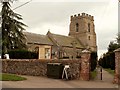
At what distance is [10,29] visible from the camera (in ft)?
118

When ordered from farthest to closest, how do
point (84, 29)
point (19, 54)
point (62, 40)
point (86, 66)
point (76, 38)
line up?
point (76, 38) → point (84, 29) → point (62, 40) → point (19, 54) → point (86, 66)

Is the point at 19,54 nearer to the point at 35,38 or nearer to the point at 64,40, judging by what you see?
the point at 35,38

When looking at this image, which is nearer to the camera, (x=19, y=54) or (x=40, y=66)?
(x=40, y=66)

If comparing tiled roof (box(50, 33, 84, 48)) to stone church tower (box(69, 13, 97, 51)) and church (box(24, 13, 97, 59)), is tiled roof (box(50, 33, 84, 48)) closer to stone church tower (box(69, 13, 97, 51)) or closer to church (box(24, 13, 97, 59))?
church (box(24, 13, 97, 59))

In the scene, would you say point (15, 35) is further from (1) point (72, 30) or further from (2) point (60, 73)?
(1) point (72, 30)

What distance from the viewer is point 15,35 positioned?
3616cm

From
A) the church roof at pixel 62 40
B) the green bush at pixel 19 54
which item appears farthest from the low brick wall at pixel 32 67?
the church roof at pixel 62 40

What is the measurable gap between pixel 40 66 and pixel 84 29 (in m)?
71.3

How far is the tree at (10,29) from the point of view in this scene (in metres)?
35.1

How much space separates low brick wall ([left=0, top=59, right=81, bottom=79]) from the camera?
1988 cm

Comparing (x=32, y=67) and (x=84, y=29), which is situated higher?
(x=84, y=29)

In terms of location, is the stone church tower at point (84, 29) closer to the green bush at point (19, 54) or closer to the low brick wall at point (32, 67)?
the green bush at point (19, 54)

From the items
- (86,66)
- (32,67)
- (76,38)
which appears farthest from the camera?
(76,38)

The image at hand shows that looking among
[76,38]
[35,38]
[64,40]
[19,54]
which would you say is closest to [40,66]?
[19,54]
